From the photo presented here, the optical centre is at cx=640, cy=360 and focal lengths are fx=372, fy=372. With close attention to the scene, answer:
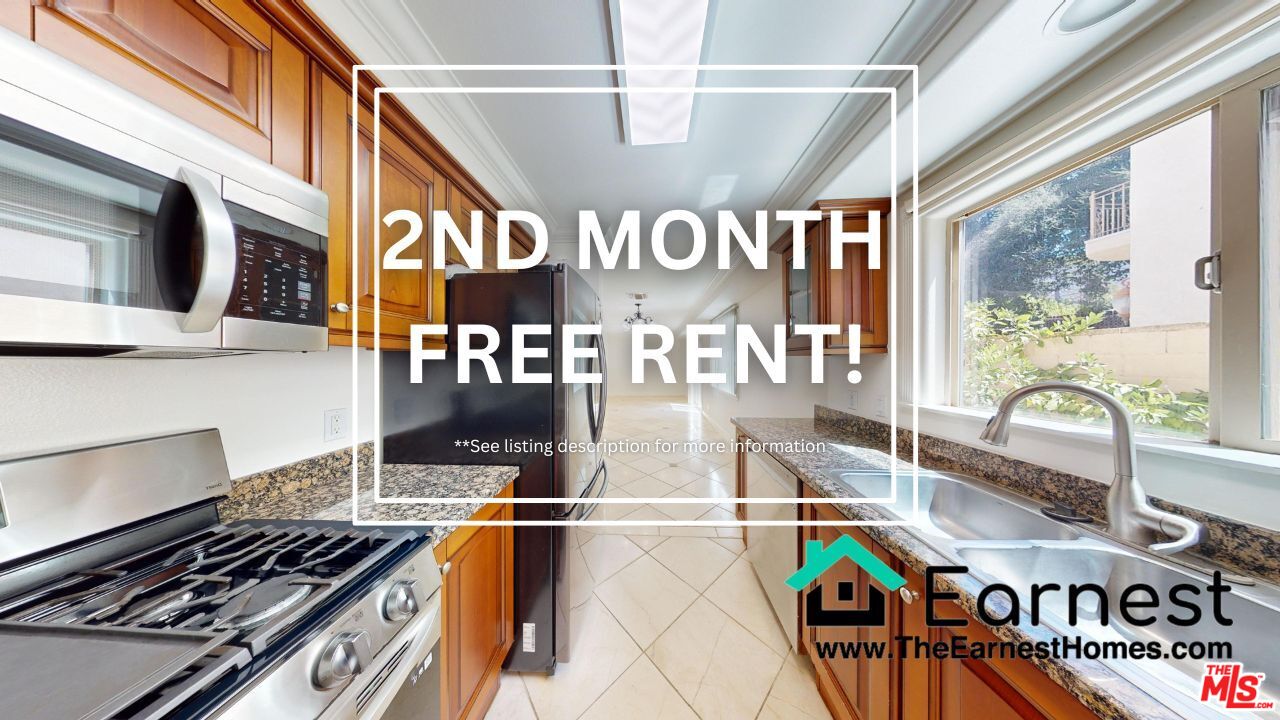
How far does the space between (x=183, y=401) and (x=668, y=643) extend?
1908 mm

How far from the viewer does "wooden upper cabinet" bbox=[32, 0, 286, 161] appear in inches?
23.0

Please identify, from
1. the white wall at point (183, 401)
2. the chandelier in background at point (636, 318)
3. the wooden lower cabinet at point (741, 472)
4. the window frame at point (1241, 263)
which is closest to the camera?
the white wall at point (183, 401)

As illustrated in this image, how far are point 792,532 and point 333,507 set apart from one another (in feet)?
5.26

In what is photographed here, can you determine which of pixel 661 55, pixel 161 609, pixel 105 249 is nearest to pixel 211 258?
pixel 105 249

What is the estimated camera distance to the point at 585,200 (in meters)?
2.61

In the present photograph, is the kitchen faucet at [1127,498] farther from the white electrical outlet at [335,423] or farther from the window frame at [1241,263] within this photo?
the white electrical outlet at [335,423]

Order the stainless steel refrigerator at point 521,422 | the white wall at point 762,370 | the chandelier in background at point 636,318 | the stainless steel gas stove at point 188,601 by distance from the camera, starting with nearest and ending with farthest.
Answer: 1. the stainless steel gas stove at point 188,601
2. the stainless steel refrigerator at point 521,422
3. the white wall at point 762,370
4. the chandelier in background at point 636,318

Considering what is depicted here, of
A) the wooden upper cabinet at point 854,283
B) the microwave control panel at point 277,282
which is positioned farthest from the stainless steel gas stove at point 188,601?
the wooden upper cabinet at point 854,283

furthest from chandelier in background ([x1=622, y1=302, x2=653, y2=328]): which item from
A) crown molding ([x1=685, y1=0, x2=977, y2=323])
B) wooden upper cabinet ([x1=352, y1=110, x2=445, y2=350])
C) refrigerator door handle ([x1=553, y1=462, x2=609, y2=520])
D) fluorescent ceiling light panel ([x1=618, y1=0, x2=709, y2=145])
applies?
wooden upper cabinet ([x1=352, y1=110, x2=445, y2=350])

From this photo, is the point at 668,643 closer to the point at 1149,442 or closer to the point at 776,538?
the point at 776,538

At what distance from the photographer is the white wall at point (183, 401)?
74 cm

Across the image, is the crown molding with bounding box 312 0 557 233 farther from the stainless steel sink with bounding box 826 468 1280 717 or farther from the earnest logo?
the earnest logo

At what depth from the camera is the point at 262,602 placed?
658 mm

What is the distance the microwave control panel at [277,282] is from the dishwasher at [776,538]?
1.67 metres
